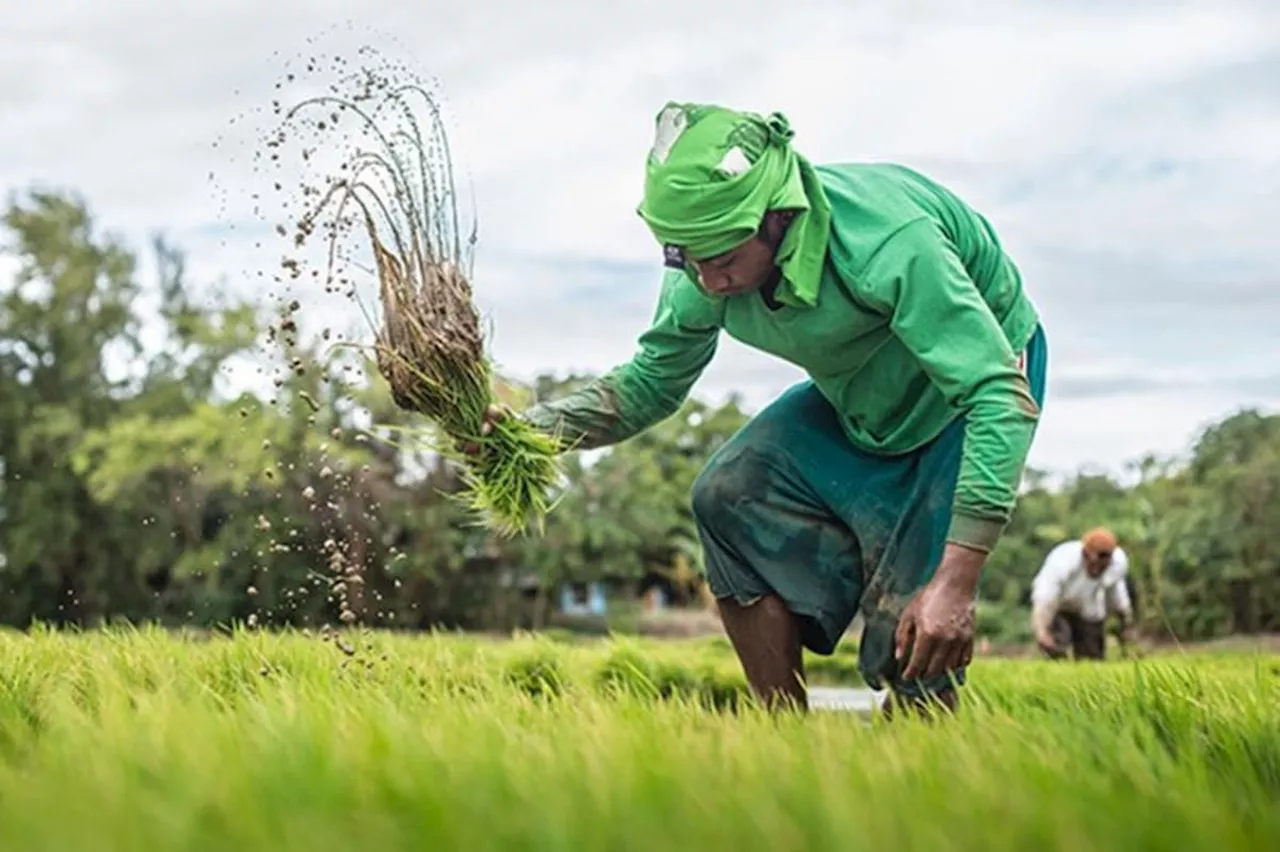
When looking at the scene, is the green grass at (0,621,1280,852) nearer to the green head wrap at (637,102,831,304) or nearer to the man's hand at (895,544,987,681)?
the man's hand at (895,544,987,681)

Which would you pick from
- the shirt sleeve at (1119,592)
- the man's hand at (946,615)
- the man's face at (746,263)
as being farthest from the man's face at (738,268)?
the shirt sleeve at (1119,592)

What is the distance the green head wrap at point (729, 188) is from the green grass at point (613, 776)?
0.87 metres

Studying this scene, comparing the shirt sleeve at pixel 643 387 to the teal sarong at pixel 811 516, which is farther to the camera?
the shirt sleeve at pixel 643 387

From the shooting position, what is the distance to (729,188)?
2973 millimetres

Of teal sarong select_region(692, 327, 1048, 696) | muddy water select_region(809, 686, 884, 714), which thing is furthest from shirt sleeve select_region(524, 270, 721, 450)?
muddy water select_region(809, 686, 884, 714)

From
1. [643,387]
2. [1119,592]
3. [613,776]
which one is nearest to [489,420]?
[643,387]

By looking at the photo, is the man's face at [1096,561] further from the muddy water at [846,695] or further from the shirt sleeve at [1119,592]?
the muddy water at [846,695]

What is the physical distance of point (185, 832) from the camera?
5.28ft

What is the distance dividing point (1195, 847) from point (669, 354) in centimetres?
214

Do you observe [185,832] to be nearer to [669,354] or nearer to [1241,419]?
[669,354]

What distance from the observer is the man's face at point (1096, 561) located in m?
9.16

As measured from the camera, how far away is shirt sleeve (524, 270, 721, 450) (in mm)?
3584

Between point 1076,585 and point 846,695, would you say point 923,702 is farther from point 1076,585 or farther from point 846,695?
point 1076,585

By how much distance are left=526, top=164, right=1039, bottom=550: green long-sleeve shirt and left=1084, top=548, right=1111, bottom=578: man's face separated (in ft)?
19.6
